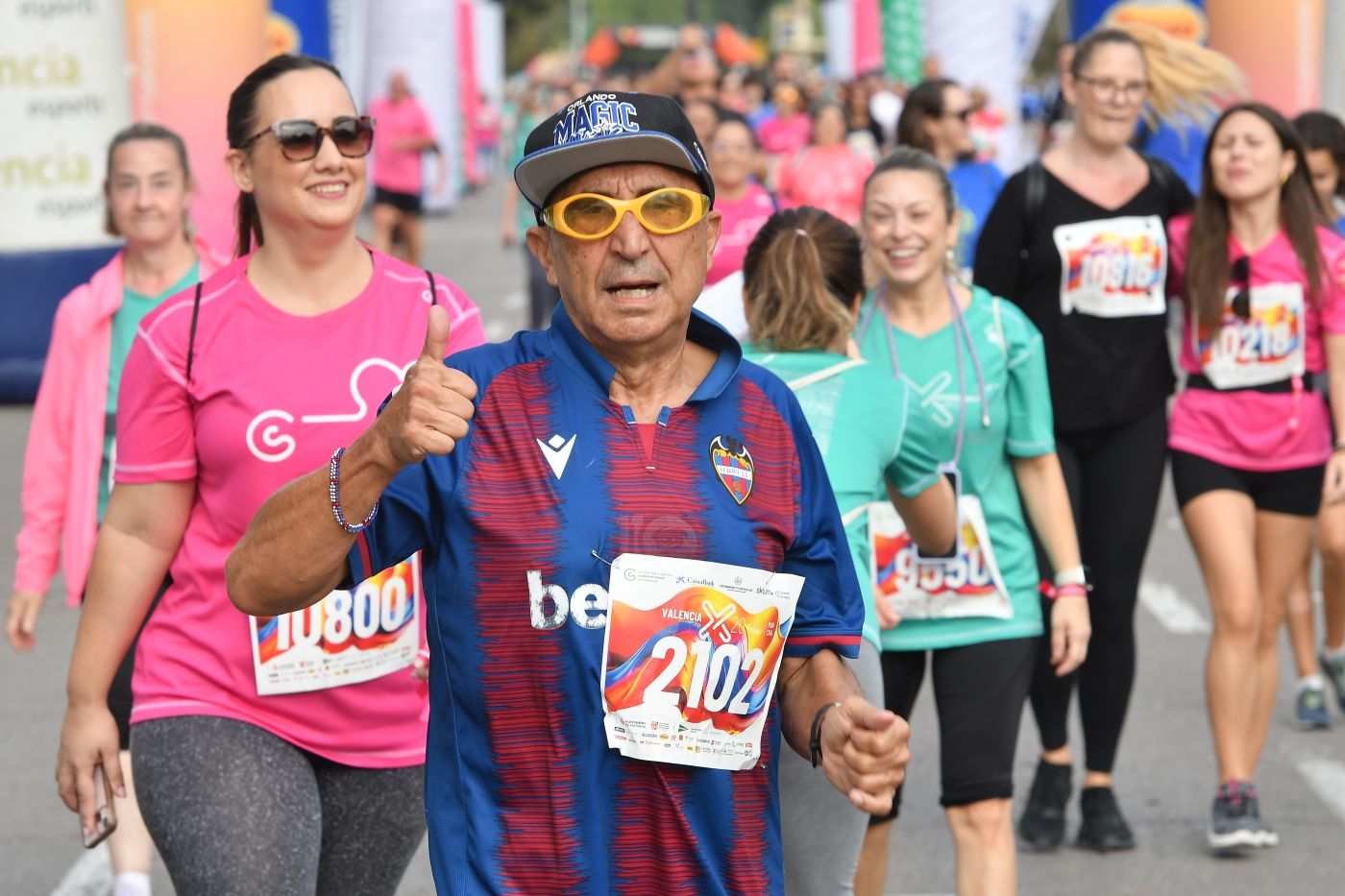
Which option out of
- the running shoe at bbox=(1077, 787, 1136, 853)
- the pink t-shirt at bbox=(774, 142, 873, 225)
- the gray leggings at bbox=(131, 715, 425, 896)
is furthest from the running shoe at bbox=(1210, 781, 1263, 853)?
the pink t-shirt at bbox=(774, 142, 873, 225)

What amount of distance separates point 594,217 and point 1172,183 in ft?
12.5

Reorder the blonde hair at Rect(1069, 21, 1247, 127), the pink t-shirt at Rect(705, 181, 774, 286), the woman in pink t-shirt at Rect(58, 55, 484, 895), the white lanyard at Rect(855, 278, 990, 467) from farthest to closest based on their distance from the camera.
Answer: the pink t-shirt at Rect(705, 181, 774, 286)
the blonde hair at Rect(1069, 21, 1247, 127)
the white lanyard at Rect(855, 278, 990, 467)
the woman in pink t-shirt at Rect(58, 55, 484, 895)

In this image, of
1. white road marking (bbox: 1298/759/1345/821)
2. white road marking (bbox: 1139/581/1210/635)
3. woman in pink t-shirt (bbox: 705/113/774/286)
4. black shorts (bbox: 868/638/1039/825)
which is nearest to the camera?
black shorts (bbox: 868/638/1039/825)

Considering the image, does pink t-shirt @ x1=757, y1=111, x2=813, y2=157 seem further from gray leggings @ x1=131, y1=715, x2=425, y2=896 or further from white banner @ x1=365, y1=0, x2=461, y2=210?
gray leggings @ x1=131, y1=715, x2=425, y2=896

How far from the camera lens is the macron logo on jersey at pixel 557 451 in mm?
2834

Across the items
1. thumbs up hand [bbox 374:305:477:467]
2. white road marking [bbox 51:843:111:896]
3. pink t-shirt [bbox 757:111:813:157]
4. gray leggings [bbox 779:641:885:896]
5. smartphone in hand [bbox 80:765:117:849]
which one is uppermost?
pink t-shirt [bbox 757:111:813:157]

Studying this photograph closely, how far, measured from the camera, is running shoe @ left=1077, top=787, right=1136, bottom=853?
609cm

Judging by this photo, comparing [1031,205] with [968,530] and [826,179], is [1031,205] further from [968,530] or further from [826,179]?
[826,179]

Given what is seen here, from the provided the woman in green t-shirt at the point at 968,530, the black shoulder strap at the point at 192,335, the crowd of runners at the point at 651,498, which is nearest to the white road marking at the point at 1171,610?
the crowd of runners at the point at 651,498

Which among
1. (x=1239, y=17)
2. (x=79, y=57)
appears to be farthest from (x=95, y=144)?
(x=1239, y=17)

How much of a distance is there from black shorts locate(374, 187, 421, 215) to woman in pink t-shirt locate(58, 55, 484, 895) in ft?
58.7

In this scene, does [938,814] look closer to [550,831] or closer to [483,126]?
[550,831]

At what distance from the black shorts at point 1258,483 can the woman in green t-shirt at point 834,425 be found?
6.48 ft

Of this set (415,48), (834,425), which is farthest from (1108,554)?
(415,48)
